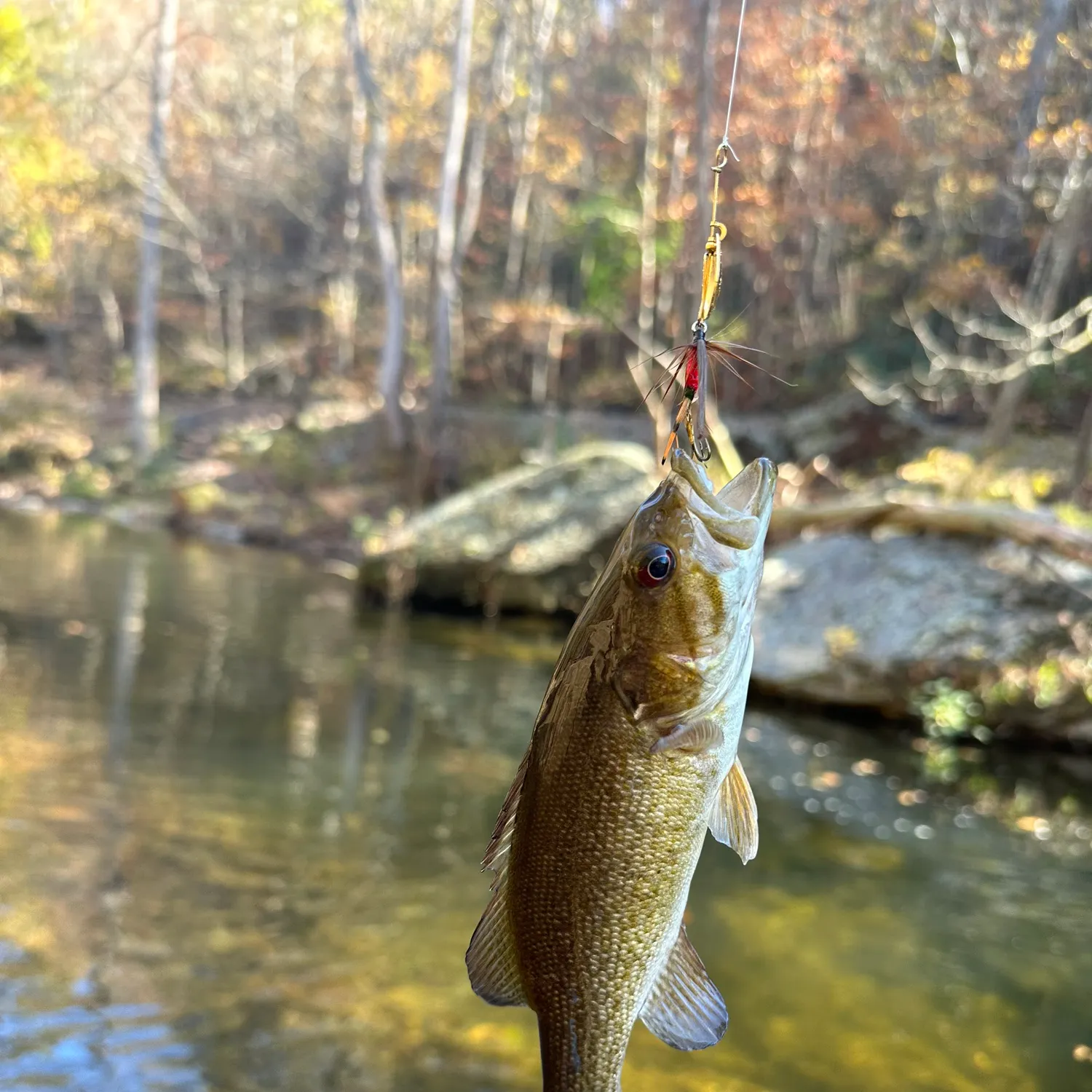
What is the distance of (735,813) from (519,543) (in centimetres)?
1362

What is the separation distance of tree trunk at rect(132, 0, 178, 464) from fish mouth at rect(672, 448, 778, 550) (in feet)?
92.1

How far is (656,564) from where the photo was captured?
5.99ft

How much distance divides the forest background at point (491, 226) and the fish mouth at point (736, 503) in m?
13.6

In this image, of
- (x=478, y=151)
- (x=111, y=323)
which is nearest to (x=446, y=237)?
(x=478, y=151)

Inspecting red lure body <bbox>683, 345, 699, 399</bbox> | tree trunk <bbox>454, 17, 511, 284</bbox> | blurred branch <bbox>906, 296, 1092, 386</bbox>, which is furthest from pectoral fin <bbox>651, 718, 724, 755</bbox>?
tree trunk <bbox>454, 17, 511, 284</bbox>

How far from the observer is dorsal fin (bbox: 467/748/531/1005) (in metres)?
1.95

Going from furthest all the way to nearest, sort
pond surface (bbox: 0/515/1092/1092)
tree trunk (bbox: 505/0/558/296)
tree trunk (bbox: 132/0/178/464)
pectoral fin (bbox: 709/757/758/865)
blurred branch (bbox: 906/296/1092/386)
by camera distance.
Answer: tree trunk (bbox: 132/0/178/464), tree trunk (bbox: 505/0/558/296), blurred branch (bbox: 906/296/1092/386), pond surface (bbox: 0/515/1092/1092), pectoral fin (bbox: 709/757/758/865)

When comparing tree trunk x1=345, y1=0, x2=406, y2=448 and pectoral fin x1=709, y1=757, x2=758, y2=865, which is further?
tree trunk x1=345, y1=0, x2=406, y2=448

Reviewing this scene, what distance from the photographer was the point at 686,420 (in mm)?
1876

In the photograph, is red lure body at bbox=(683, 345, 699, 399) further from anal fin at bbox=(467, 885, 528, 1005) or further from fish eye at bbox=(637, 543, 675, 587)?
anal fin at bbox=(467, 885, 528, 1005)

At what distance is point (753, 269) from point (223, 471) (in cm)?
1378

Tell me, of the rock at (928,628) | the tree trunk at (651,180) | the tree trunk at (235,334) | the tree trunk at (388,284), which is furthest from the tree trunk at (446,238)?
the rock at (928,628)

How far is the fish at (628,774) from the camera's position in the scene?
6.00ft

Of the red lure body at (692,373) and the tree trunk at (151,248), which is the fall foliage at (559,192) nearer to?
the tree trunk at (151,248)
